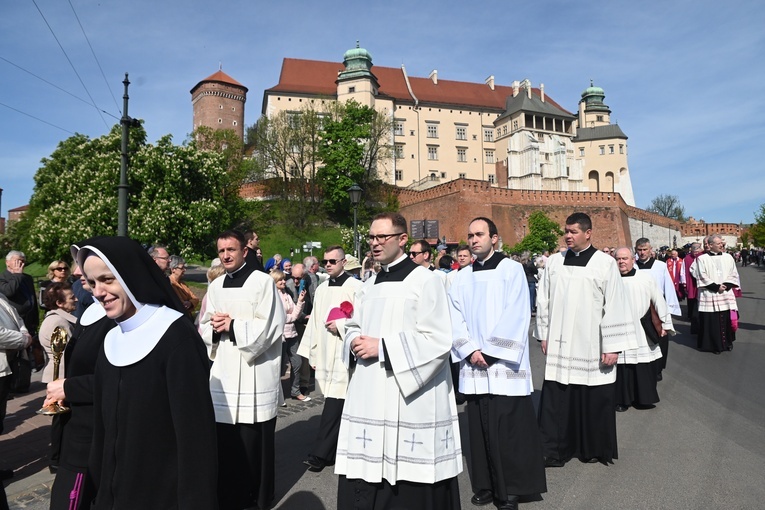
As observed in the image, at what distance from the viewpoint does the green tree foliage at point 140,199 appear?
102 feet

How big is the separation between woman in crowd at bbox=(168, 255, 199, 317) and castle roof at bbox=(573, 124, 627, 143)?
8340cm

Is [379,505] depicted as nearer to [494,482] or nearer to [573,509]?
[494,482]

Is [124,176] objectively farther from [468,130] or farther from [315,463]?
[468,130]

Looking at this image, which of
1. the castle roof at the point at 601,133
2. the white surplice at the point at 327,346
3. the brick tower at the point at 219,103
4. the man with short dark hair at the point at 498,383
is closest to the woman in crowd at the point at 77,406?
the white surplice at the point at 327,346

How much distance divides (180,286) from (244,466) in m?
3.18

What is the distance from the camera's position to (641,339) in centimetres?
754

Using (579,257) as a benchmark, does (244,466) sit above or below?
below

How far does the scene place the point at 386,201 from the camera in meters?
58.2

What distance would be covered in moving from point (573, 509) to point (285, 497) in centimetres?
236

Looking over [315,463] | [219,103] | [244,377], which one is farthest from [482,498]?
[219,103]

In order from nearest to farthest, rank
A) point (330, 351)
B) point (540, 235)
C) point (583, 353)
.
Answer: point (583, 353) < point (330, 351) < point (540, 235)

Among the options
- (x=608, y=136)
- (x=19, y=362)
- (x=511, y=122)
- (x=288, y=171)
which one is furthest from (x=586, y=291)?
(x=608, y=136)

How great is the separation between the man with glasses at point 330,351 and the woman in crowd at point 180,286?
153 centimetres

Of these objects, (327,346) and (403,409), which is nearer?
(403,409)
